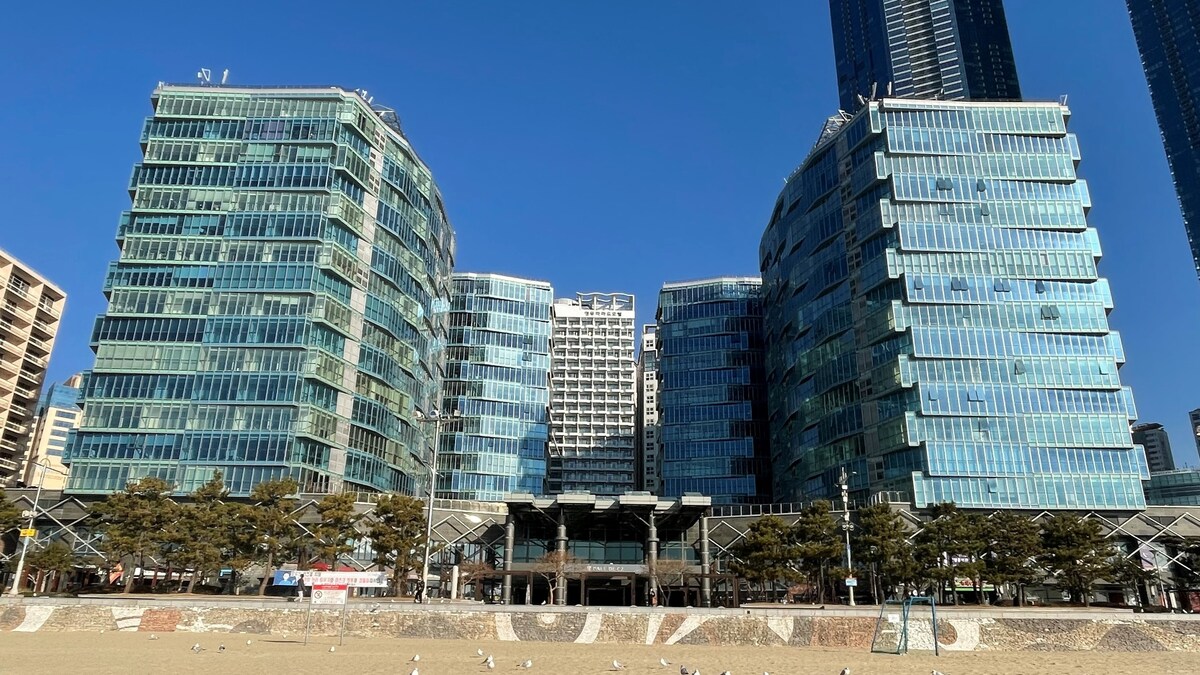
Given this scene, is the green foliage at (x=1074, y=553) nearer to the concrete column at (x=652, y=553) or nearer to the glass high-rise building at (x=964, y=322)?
the glass high-rise building at (x=964, y=322)

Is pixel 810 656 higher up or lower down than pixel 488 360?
lower down

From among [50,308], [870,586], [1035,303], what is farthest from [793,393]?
[50,308]

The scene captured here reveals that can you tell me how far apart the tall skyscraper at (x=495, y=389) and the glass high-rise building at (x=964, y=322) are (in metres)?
52.7

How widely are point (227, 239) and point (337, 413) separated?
2446 cm

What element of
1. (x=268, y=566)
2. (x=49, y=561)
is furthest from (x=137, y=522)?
(x=268, y=566)

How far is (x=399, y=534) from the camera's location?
6431 centimetres

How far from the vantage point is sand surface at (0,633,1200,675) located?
29312mm

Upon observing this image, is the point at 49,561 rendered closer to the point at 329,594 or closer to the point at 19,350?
the point at 329,594

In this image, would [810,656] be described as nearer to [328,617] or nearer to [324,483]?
[328,617]

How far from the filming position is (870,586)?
73562 millimetres

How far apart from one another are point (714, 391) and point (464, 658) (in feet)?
349

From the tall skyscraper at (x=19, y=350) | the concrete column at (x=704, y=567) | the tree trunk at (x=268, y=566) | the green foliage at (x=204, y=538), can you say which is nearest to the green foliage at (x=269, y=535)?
the tree trunk at (x=268, y=566)

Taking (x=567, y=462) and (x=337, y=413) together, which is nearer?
(x=337, y=413)

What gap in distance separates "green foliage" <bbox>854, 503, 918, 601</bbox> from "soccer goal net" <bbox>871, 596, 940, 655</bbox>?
21.0 m
